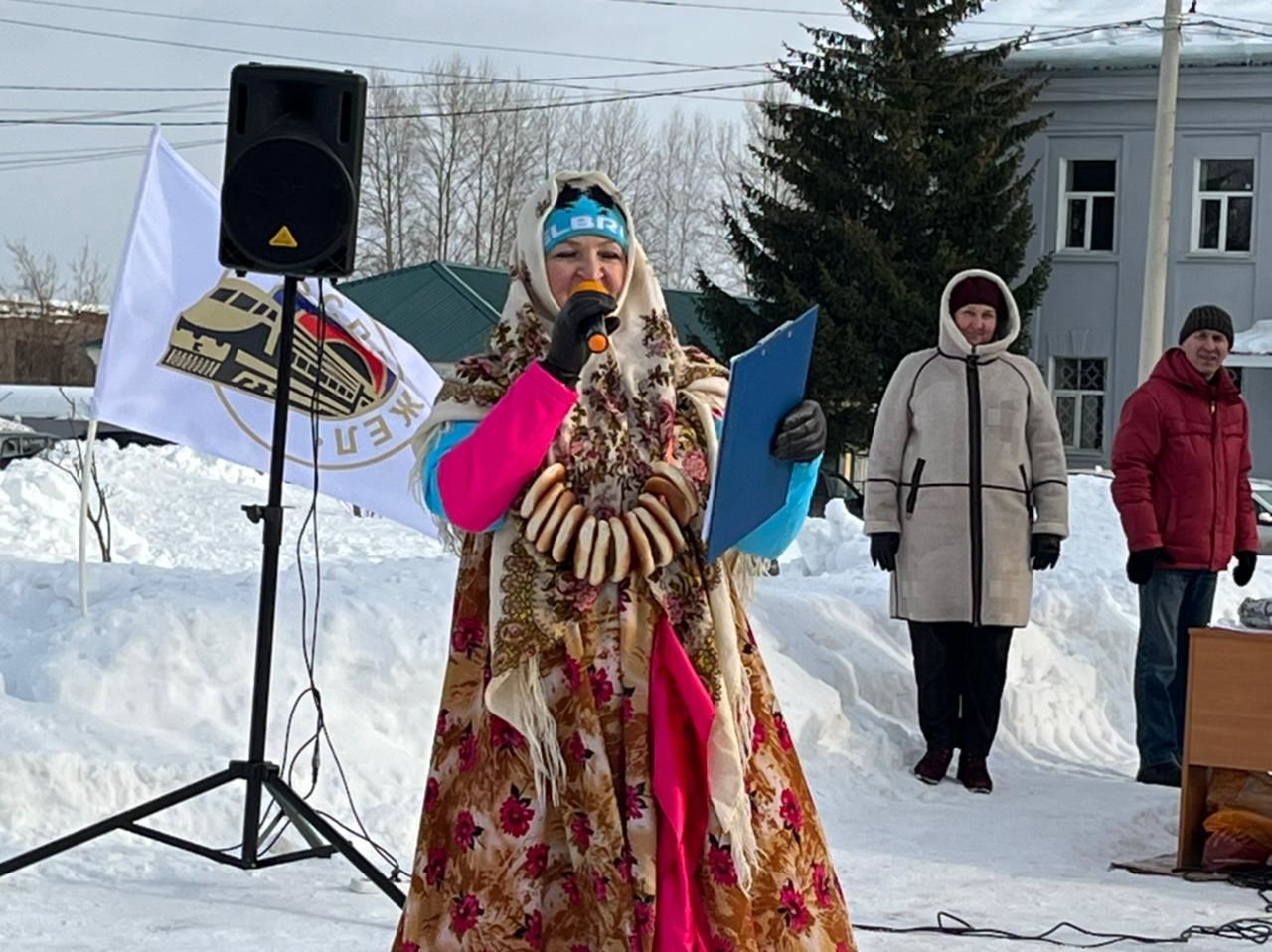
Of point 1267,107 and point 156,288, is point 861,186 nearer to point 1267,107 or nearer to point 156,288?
point 1267,107

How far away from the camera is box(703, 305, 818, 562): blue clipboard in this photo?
319 centimetres

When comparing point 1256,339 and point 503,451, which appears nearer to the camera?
point 503,451

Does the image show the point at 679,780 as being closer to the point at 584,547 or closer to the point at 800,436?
the point at 584,547

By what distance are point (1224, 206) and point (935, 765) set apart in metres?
24.0

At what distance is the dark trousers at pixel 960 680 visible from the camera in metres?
7.17

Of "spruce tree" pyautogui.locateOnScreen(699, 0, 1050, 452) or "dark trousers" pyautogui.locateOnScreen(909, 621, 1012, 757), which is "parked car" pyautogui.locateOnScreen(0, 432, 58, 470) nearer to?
"spruce tree" pyautogui.locateOnScreen(699, 0, 1050, 452)

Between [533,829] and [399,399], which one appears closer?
[533,829]

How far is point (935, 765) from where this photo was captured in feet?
24.2

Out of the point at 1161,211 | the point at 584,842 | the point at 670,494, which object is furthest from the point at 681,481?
the point at 1161,211

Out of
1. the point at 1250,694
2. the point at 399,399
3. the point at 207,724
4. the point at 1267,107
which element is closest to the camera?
the point at 1250,694

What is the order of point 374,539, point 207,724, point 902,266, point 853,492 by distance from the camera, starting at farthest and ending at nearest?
point 902,266 → point 853,492 → point 374,539 → point 207,724

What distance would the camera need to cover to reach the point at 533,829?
3369 mm

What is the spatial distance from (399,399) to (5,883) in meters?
2.83

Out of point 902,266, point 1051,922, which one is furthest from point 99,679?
point 902,266
